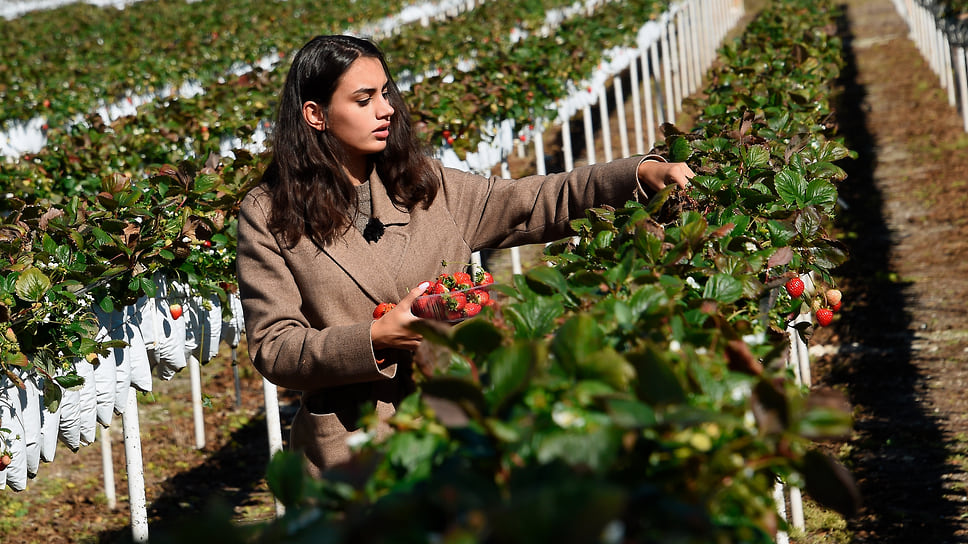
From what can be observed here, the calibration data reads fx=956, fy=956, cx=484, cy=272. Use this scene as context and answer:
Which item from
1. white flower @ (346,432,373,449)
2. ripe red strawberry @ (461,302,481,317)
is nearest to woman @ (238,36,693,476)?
ripe red strawberry @ (461,302,481,317)

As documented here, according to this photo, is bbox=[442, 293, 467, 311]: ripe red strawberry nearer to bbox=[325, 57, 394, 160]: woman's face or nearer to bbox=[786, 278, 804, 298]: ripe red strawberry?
bbox=[325, 57, 394, 160]: woman's face

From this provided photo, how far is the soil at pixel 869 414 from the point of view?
13.2 feet

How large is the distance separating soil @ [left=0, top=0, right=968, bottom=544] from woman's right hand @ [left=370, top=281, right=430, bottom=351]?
1710 mm

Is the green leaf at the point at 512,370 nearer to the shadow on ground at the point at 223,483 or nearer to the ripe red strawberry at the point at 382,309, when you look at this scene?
the ripe red strawberry at the point at 382,309

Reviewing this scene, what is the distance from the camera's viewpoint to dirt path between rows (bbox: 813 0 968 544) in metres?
3.92

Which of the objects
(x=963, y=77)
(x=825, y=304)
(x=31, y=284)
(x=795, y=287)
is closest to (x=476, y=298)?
(x=795, y=287)

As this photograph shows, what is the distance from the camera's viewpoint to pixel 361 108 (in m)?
2.15

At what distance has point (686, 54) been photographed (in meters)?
13.1

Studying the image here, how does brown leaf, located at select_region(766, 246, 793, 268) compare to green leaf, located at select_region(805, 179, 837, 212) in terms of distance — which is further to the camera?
green leaf, located at select_region(805, 179, 837, 212)

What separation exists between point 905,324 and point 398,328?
4755 millimetres

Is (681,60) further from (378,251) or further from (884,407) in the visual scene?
(378,251)

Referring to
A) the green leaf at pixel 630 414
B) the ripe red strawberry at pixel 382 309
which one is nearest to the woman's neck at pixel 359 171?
the ripe red strawberry at pixel 382 309

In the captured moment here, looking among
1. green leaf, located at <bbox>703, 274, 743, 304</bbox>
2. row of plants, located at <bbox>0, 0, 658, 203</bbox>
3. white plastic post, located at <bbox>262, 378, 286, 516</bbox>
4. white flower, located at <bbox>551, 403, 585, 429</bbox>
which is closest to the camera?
white flower, located at <bbox>551, 403, 585, 429</bbox>

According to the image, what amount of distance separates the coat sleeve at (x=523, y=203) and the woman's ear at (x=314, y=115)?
0.34 meters
